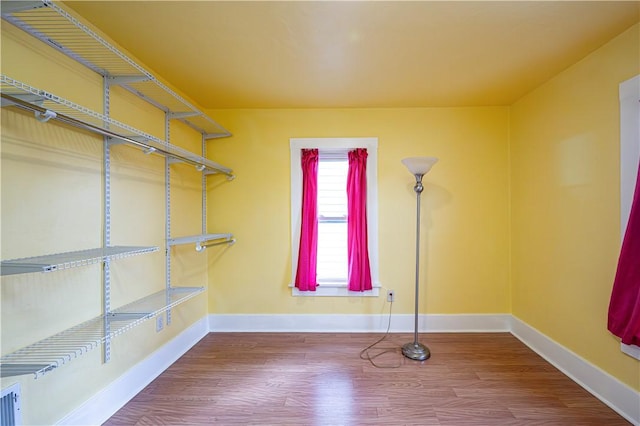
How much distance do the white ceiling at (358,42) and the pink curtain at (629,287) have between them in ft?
3.44

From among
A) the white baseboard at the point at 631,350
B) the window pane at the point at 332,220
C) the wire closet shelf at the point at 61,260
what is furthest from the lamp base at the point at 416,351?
the wire closet shelf at the point at 61,260

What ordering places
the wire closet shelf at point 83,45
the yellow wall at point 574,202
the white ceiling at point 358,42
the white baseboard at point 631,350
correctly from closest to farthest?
the wire closet shelf at point 83,45 < the white ceiling at point 358,42 < the white baseboard at point 631,350 < the yellow wall at point 574,202

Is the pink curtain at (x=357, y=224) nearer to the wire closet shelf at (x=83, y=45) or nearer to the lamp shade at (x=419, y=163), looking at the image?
the lamp shade at (x=419, y=163)

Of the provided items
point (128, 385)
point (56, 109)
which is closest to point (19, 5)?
point (56, 109)

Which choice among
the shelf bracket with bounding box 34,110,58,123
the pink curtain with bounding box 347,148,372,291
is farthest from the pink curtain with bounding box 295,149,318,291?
the shelf bracket with bounding box 34,110,58,123

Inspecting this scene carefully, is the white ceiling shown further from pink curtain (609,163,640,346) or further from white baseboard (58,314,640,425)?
white baseboard (58,314,640,425)

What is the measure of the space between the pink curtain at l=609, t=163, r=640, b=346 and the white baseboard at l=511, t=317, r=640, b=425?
0.34m

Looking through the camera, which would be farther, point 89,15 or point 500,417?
point 500,417

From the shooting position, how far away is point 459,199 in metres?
2.69

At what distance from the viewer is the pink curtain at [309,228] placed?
2658mm

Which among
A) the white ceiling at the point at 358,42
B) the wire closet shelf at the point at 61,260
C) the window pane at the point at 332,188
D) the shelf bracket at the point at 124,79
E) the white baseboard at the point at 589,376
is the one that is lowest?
the white baseboard at the point at 589,376

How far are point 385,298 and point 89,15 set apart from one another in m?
3.14

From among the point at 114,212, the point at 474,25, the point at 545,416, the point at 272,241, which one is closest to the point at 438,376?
the point at 545,416

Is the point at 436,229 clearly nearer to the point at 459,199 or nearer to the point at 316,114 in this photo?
the point at 459,199
